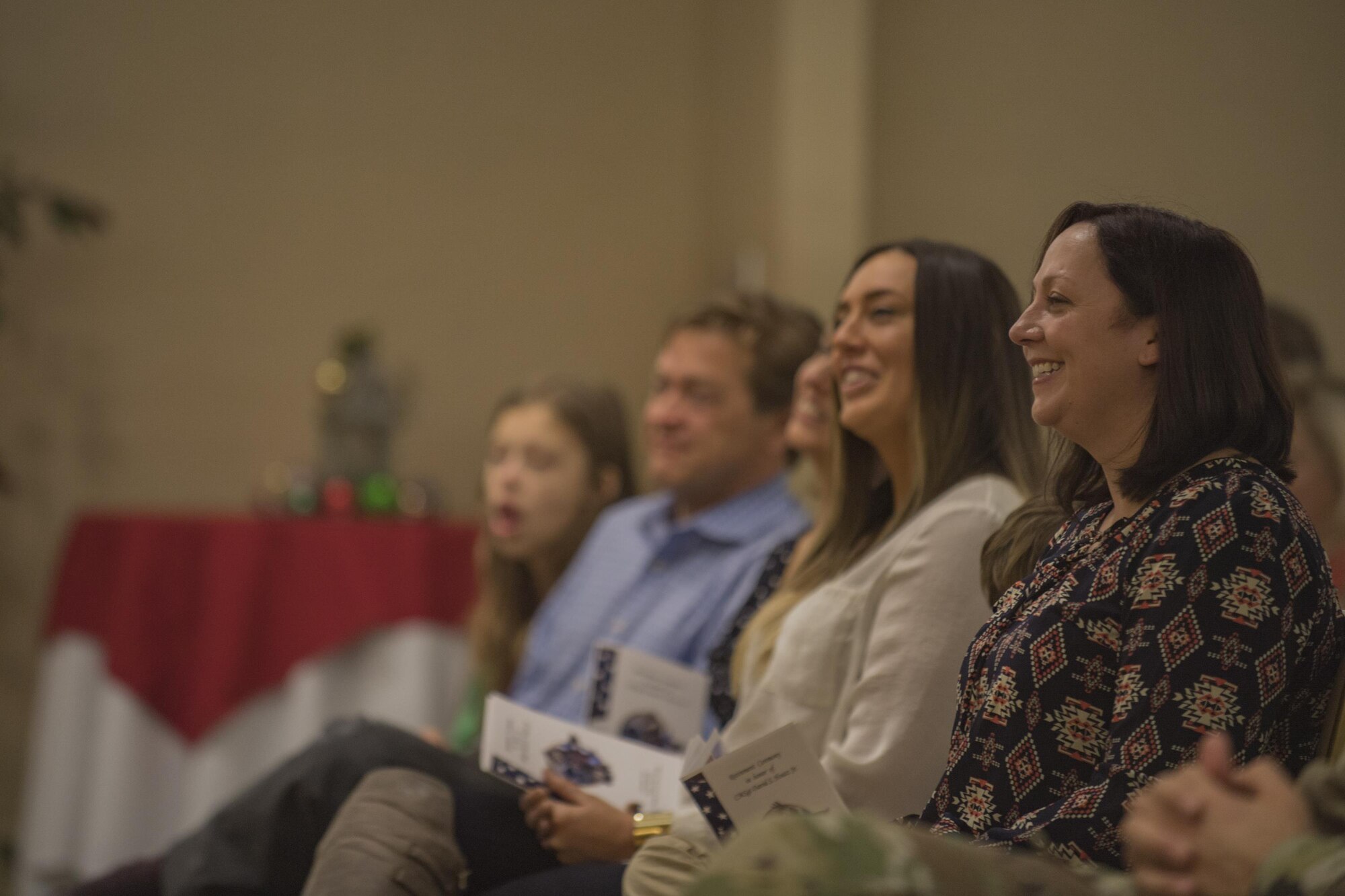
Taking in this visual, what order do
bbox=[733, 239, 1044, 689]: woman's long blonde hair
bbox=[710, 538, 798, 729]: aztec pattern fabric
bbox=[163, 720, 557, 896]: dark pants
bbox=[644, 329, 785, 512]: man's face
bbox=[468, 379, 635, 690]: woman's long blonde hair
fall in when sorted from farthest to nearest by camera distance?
1. bbox=[468, 379, 635, 690]: woman's long blonde hair
2. bbox=[644, 329, 785, 512]: man's face
3. bbox=[710, 538, 798, 729]: aztec pattern fabric
4. bbox=[163, 720, 557, 896]: dark pants
5. bbox=[733, 239, 1044, 689]: woman's long blonde hair

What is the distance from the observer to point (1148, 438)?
1.17 meters

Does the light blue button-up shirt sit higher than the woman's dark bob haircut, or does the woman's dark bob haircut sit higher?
the woman's dark bob haircut

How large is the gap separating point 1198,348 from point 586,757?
99 cm

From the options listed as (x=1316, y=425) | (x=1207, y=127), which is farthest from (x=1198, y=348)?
(x=1207, y=127)

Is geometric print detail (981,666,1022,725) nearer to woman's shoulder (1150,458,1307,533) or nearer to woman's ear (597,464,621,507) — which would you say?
woman's shoulder (1150,458,1307,533)

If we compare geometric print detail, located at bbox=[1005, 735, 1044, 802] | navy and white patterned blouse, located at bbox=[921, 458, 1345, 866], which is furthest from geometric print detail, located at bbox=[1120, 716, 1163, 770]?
geometric print detail, located at bbox=[1005, 735, 1044, 802]

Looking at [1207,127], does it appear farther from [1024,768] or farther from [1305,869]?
[1305,869]

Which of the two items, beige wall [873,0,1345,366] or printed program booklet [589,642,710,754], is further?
beige wall [873,0,1345,366]

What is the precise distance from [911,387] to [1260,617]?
750 mm

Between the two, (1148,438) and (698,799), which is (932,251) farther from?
(698,799)

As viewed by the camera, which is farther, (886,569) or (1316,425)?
(1316,425)

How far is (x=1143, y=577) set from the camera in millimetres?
1089

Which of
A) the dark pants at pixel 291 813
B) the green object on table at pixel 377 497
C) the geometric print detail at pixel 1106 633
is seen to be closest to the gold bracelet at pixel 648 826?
the dark pants at pixel 291 813

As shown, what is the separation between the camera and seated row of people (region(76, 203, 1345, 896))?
1065 mm
